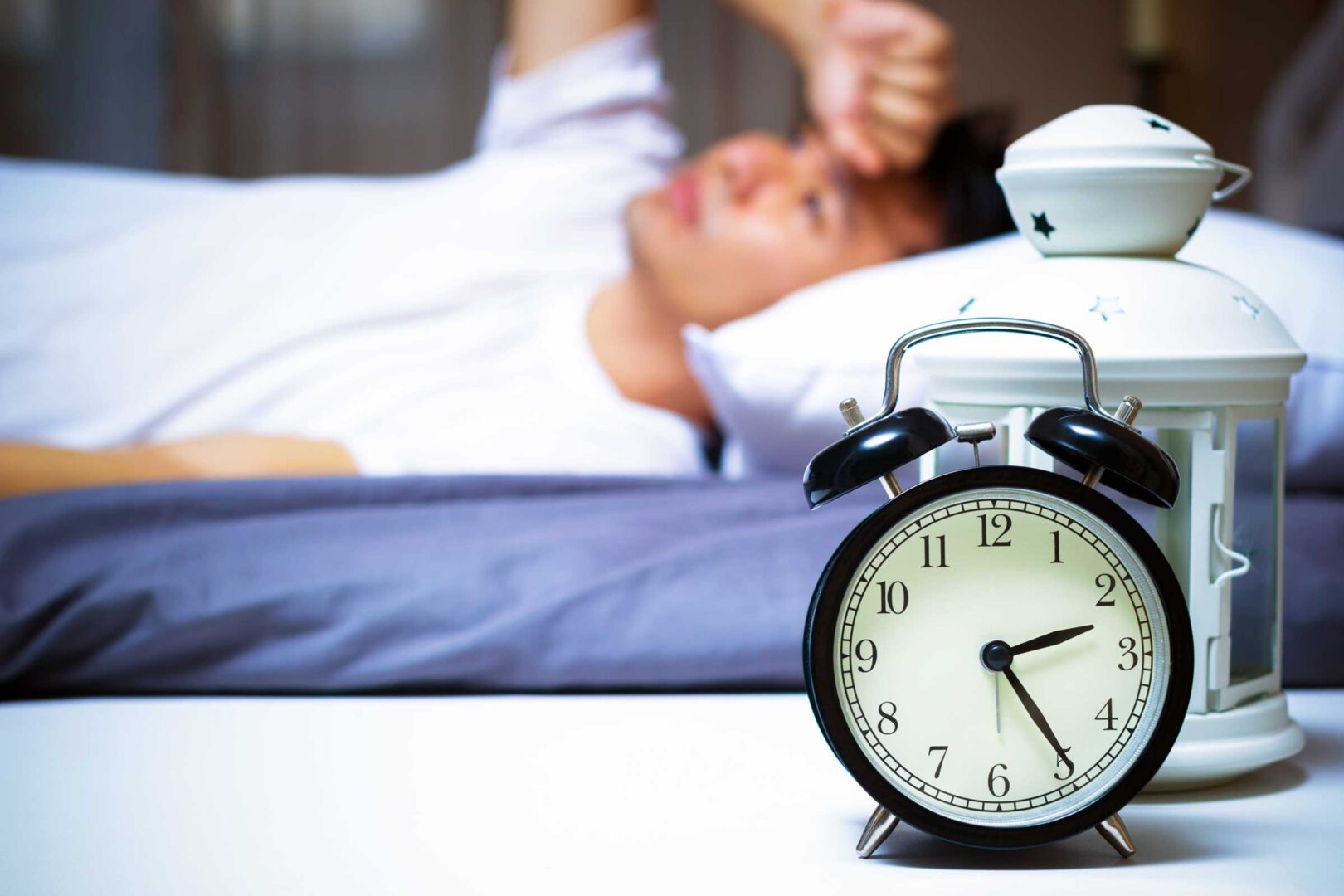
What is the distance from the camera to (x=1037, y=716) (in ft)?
1.78


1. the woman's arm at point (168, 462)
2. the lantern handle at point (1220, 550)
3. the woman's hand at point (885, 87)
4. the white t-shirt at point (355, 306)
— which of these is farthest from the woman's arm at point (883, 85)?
the lantern handle at point (1220, 550)

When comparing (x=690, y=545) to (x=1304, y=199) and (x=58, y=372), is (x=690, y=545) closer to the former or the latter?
(x=58, y=372)

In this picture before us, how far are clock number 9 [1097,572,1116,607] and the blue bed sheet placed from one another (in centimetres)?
32

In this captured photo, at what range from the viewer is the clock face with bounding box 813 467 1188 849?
0.54m

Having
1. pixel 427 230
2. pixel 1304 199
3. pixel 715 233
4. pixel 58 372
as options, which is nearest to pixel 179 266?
pixel 58 372

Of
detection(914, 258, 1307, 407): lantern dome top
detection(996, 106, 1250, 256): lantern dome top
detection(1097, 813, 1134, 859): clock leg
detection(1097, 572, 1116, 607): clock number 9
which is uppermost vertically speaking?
detection(996, 106, 1250, 256): lantern dome top

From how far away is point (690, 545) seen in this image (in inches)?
36.7

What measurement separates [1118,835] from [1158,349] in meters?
0.23

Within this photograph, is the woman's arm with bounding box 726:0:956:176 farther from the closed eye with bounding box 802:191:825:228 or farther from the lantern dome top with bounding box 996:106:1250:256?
the lantern dome top with bounding box 996:106:1250:256

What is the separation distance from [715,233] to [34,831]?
4.00 ft

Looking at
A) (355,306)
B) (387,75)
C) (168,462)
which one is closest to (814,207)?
(355,306)

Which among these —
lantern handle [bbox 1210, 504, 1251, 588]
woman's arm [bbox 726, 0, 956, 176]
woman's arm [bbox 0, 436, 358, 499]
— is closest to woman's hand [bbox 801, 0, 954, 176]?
woman's arm [bbox 726, 0, 956, 176]

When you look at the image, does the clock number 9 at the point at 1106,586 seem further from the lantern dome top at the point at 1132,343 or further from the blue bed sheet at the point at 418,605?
the blue bed sheet at the point at 418,605

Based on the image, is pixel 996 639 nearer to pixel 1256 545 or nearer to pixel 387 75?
pixel 1256 545
